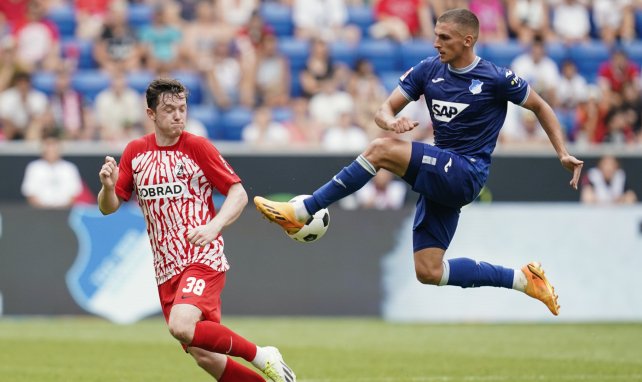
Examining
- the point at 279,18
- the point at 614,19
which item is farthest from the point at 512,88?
the point at 614,19

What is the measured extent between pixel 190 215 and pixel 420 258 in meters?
2.23

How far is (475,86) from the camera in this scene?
905 cm

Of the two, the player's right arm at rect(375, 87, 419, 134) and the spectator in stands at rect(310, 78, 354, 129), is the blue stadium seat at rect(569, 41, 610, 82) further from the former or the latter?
the player's right arm at rect(375, 87, 419, 134)

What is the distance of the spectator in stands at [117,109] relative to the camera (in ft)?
56.6

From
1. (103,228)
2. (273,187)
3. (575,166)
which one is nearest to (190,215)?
(575,166)

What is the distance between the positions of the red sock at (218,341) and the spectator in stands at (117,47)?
36.8 feet

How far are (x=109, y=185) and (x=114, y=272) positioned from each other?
7001mm

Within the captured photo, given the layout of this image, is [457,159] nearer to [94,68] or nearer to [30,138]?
[30,138]

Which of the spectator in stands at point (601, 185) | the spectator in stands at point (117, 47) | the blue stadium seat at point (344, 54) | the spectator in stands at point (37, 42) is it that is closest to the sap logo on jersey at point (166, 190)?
the spectator in stands at point (601, 185)

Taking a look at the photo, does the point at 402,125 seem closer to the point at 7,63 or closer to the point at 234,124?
the point at 234,124

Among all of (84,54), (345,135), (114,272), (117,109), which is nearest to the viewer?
(114,272)


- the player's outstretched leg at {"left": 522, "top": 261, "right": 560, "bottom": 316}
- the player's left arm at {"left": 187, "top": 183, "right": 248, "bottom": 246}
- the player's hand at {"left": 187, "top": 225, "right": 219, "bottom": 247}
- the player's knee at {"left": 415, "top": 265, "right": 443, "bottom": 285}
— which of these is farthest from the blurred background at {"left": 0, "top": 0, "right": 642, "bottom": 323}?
the player's hand at {"left": 187, "top": 225, "right": 219, "bottom": 247}

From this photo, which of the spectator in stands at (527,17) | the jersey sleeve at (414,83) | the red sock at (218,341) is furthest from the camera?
the spectator in stands at (527,17)

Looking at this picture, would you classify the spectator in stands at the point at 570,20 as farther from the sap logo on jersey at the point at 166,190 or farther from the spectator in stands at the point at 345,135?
the sap logo on jersey at the point at 166,190
